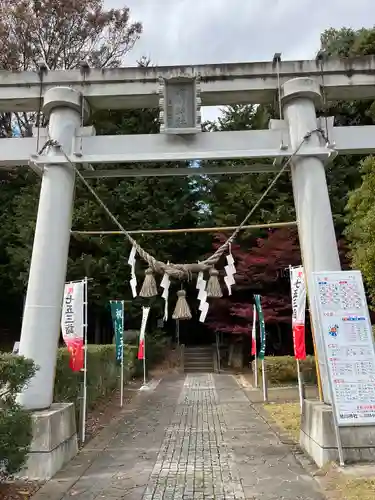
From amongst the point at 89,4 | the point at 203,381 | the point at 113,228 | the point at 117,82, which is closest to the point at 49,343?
the point at 117,82

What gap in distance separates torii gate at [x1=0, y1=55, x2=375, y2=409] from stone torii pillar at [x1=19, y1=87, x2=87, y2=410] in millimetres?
14

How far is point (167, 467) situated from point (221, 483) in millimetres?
983

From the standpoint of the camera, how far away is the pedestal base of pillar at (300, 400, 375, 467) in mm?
5273

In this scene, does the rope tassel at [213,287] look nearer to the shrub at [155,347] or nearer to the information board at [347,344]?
the information board at [347,344]

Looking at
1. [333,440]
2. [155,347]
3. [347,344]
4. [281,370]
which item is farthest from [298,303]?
[155,347]

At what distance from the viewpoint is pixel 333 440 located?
545 centimetres

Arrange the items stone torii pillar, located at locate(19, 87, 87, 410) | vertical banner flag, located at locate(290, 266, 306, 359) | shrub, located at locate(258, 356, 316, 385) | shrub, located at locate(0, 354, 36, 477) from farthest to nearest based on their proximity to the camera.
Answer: shrub, located at locate(258, 356, 316, 385), vertical banner flag, located at locate(290, 266, 306, 359), stone torii pillar, located at locate(19, 87, 87, 410), shrub, located at locate(0, 354, 36, 477)

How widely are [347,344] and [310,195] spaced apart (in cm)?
210

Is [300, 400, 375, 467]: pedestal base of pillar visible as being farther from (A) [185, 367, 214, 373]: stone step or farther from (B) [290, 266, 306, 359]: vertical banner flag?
(A) [185, 367, 214, 373]: stone step

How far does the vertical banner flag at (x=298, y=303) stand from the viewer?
9258 mm

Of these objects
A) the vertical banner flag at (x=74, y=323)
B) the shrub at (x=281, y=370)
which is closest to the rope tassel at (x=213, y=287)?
the vertical banner flag at (x=74, y=323)

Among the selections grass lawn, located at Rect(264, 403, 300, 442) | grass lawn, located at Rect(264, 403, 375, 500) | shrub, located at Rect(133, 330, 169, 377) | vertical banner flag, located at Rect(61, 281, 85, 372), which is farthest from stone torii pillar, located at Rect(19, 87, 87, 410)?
shrub, located at Rect(133, 330, 169, 377)

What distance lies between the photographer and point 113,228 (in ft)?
69.1

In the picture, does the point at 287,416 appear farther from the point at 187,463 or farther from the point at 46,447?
the point at 46,447
